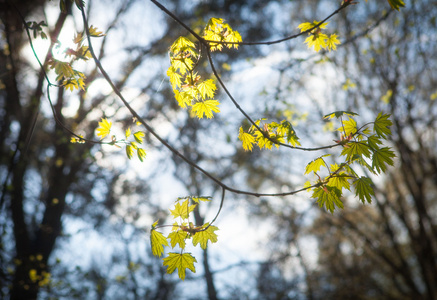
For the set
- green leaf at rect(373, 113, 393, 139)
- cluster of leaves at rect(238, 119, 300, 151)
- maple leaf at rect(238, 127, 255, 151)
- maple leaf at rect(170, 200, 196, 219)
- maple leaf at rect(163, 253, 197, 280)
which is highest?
maple leaf at rect(238, 127, 255, 151)

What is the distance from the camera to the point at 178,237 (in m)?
1.62

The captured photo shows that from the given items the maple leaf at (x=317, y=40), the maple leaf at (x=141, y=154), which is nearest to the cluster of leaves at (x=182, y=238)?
the maple leaf at (x=141, y=154)

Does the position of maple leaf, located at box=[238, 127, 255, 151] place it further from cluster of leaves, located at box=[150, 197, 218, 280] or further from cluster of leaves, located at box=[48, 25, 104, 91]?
cluster of leaves, located at box=[48, 25, 104, 91]

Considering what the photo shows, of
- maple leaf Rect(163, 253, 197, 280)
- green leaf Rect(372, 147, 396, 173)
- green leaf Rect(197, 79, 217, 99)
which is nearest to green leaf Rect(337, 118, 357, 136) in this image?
green leaf Rect(372, 147, 396, 173)

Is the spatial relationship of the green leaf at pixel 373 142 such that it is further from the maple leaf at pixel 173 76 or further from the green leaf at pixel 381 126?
the maple leaf at pixel 173 76

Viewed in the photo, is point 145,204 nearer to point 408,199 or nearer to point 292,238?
point 292,238

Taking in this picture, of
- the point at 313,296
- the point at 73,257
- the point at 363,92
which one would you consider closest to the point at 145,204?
the point at 73,257

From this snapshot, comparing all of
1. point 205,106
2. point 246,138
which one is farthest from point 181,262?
point 205,106

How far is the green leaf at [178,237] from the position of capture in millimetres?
1608

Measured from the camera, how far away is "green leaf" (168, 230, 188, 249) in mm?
1608

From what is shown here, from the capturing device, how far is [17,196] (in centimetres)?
479

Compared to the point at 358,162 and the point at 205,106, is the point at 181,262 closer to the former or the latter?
the point at 205,106

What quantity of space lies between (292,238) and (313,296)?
61.9 inches

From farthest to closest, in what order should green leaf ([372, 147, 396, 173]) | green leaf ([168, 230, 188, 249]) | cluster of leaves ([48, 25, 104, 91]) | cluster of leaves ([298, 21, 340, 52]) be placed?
cluster of leaves ([298, 21, 340, 52]) < cluster of leaves ([48, 25, 104, 91]) < green leaf ([168, 230, 188, 249]) < green leaf ([372, 147, 396, 173])
